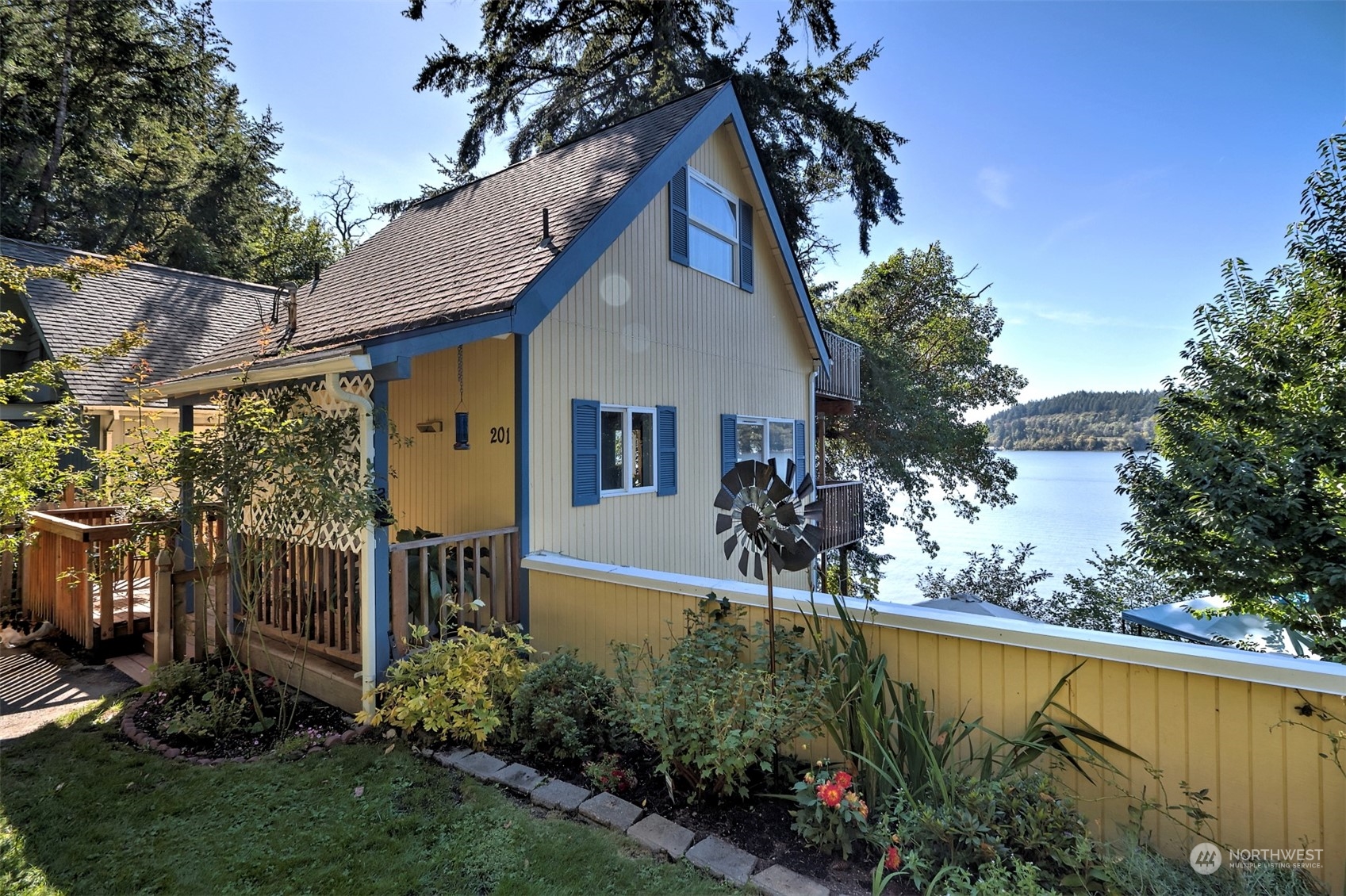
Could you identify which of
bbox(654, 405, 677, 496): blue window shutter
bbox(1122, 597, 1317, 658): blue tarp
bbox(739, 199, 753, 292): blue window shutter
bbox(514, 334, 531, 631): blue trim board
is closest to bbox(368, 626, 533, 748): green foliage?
bbox(514, 334, 531, 631): blue trim board

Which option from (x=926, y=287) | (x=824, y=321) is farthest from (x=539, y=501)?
(x=926, y=287)

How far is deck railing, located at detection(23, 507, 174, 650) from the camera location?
5.05 metres

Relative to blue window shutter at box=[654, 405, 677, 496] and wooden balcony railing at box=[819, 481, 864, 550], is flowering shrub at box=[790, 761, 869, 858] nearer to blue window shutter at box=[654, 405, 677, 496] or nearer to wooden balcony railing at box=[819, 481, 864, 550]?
blue window shutter at box=[654, 405, 677, 496]

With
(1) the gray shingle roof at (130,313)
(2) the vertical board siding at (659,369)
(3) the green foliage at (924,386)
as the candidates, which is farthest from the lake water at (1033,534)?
(1) the gray shingle roof at (130,313)

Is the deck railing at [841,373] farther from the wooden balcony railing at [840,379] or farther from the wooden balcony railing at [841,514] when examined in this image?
the wooden balcony railing at [841,514]

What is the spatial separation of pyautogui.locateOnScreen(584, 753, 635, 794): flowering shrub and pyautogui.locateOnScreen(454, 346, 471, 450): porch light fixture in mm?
3412

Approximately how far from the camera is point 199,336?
1194cm

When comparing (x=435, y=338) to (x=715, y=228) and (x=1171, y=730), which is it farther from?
(x=715, y=228)

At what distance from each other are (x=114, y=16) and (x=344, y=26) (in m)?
15.2

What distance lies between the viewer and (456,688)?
12.5ft

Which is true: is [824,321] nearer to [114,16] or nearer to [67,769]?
[67,769]

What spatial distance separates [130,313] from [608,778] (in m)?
13.9

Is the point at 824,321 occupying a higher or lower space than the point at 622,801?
higher

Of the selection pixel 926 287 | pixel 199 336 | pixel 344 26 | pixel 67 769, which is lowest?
pixel 67 769
